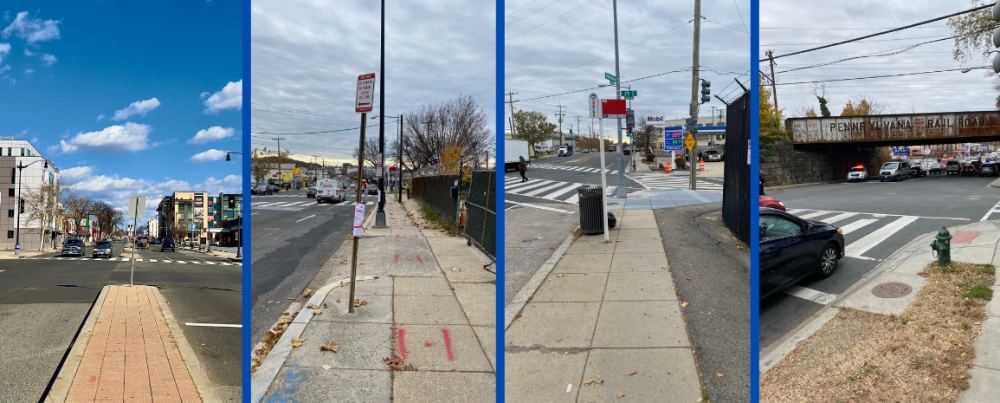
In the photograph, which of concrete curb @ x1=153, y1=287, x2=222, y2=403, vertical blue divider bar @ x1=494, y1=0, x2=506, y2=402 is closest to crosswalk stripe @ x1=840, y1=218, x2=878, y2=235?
vertical blue divider bar @ x1=494, y1=0, x2=506, y2=402

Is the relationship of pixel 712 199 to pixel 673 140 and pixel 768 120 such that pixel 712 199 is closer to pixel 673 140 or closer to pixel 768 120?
pixel 673 140

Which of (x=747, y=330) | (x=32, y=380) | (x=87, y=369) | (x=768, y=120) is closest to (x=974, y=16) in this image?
(x=768, y=120)

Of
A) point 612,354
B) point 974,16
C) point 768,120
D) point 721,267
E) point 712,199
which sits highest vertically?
point 974,16

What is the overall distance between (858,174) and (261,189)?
1222cm

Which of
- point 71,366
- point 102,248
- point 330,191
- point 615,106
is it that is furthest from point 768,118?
point 102,248

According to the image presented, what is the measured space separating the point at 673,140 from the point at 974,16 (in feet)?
21.3

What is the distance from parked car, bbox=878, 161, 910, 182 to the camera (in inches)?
456

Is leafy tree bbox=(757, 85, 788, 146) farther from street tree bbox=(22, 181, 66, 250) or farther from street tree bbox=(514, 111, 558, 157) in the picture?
street tree bbox=(22, 181, 66, 250)

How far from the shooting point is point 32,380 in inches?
202

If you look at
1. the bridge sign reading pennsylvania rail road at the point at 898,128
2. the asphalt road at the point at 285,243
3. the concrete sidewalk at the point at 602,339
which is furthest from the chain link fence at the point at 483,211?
the bridge sign reading pennsylvania rail road at the point at 898,128

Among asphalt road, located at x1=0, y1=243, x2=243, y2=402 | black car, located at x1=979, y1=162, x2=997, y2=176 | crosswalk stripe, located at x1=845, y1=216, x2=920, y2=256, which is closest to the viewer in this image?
asphalt road, located at x1=0, y1=243, x2=243, y2=402

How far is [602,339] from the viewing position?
2.91 metres

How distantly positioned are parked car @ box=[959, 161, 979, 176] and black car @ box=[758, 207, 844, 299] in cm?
675

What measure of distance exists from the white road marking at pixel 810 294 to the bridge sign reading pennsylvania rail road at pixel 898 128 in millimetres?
2600
